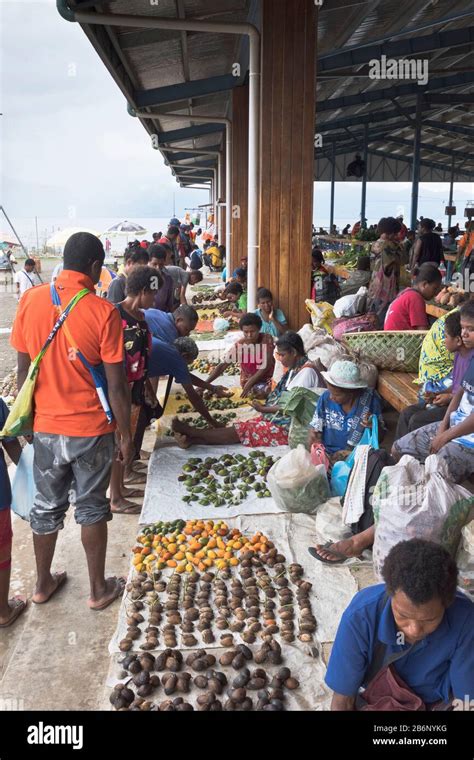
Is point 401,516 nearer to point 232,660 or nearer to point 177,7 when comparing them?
point 232,660

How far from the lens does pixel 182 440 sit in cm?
507

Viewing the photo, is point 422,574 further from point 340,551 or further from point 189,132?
point 189,132

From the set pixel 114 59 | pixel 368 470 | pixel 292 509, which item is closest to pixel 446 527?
pixel 368 470

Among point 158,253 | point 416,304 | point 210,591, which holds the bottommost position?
point 210,591

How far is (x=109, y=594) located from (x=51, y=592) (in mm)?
325

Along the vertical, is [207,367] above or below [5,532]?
below

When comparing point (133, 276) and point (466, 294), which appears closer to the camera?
point (133, 276)

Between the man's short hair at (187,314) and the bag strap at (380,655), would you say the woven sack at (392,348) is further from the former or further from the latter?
the bag strap at (380,655)

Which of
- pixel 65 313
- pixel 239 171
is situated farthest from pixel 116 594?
pixel 239 171

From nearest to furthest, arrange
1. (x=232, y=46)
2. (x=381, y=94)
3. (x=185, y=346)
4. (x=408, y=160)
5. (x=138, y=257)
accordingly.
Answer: (x=185, y=346) < (x=138, y=257) < (x=232, y=46) < (x=381, y=94) < (x=408, y=160)

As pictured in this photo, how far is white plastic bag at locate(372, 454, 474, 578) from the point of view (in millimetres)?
2836

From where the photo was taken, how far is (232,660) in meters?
2.72

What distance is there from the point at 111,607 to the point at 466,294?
3.63 m

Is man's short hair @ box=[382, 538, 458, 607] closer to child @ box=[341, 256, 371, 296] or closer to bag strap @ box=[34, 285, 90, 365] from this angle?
bag strap @ box=[34, 285, 90, 365]
